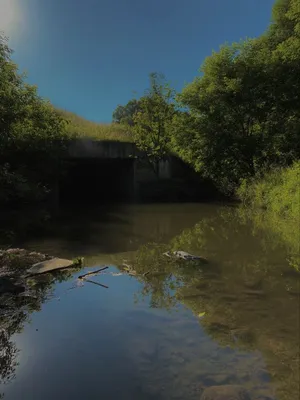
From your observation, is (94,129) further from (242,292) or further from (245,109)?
(242,292)

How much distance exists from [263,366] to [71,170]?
31414 mm

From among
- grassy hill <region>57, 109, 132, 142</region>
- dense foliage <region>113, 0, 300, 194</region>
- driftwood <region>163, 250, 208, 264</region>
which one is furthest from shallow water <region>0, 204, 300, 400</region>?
grassy hill <region>57, 109, 132, 142</region>

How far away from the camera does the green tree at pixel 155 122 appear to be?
97.1 feet

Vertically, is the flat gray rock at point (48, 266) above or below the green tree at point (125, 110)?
below

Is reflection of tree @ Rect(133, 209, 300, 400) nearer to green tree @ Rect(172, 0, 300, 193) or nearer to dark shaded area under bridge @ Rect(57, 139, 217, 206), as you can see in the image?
green tree @ Rect(172, 0, 300, 193)

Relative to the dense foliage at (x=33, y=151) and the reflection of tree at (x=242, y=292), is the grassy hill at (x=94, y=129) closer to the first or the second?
the dense foliage at (x=33, y=151)

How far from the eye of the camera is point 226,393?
3336 millimetres

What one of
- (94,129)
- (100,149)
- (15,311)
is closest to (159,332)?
(15,311)

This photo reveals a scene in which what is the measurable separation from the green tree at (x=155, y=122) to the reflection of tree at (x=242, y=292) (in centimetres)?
1946

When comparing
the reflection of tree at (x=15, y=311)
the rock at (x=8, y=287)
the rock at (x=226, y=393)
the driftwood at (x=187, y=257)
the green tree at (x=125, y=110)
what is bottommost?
the reflection of tree at (x=15, y=311)

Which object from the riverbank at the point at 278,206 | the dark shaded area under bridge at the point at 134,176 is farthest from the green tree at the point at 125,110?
the riverbank at the point at 278,206

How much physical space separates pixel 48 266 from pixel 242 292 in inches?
151

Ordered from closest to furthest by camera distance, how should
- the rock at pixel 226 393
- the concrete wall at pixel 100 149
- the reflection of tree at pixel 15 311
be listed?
the rock at pixel 226 393 → the reflection of tree at pixel 15 311 → the concrete wall at pixel 100 149

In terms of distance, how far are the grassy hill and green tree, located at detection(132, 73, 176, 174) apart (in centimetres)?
121
